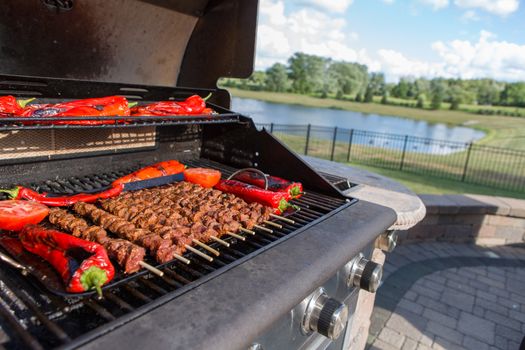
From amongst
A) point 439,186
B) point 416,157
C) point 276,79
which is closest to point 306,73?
point 276,79

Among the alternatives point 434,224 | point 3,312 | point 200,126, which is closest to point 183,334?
point 3,312

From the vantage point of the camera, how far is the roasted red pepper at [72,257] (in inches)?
46.8

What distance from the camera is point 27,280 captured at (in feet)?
4.11

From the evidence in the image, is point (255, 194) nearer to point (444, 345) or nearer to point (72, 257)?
point (72, 257)

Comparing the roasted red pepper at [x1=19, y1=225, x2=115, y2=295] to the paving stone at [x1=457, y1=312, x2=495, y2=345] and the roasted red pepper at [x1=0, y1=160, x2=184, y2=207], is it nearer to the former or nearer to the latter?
the roasted red pepper at [x1=0, y1=160, x2=184, y2=207]

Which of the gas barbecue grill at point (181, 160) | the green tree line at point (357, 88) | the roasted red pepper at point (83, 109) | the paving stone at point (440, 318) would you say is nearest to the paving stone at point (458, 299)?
the paving stone at point (440, 318)

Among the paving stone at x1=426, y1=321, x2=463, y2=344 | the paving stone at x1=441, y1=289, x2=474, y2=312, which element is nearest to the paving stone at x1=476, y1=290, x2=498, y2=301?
the paving stone at x1=441, y1=289, x2=474, y2=312

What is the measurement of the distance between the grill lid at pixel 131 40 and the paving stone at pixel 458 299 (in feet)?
13.2

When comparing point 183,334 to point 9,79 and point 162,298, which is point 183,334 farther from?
point 9,79

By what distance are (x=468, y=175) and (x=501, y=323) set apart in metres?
9.98

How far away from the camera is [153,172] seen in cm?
245

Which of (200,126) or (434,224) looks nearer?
(200,126)

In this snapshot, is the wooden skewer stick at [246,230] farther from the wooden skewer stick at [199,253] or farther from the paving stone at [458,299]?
the paving stone at [458,299]

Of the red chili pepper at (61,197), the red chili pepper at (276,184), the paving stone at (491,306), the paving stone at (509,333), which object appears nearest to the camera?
the red chili pepper at (61,197)
